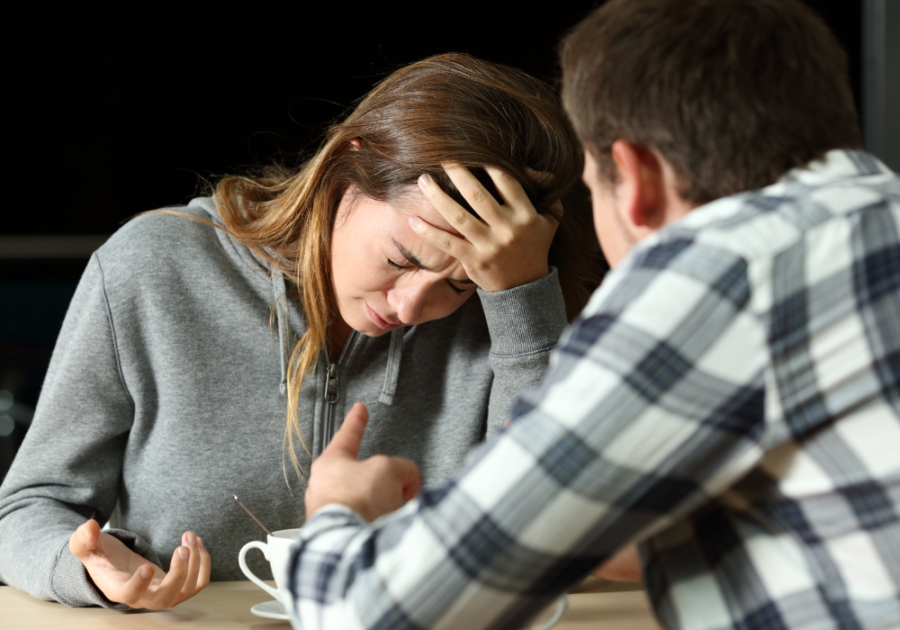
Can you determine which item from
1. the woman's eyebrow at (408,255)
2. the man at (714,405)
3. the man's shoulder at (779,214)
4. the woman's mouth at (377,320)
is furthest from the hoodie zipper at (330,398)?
the man's shoulder at (779,214)

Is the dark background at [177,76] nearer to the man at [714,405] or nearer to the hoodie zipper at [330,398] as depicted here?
the hoodie zipper at [330,398]

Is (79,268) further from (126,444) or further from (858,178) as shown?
(858,178)

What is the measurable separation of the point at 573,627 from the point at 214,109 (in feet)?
9.09

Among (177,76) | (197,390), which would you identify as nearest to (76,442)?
(197,390)

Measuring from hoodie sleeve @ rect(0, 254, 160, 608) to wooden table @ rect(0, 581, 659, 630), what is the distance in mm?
101

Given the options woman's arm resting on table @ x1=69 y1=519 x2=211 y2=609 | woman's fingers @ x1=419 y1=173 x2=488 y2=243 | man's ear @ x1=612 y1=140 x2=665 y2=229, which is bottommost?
Result: woman's arm resting on table @ x1=69 y1=519 x2=211 y2=609

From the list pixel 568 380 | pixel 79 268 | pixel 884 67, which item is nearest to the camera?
pixel 568 380

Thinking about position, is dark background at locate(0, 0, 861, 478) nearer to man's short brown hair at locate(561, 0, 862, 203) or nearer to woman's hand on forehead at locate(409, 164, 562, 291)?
woman's hand on forehead at locate(409, 164, 562, 291)

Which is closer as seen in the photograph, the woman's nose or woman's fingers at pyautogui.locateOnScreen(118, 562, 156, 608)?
woman's fingers at pyautogui.locateOnScreen(118, 562, 156, 608)

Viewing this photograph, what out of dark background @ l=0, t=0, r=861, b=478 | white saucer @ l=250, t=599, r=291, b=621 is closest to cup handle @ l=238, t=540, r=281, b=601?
white saucer @ l=250, t=599, r=291, b=621

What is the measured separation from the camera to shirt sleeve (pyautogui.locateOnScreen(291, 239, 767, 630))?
494mm

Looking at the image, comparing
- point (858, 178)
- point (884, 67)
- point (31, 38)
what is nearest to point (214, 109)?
point (31, 38)

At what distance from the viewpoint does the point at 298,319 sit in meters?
1.27

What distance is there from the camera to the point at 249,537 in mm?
1231
